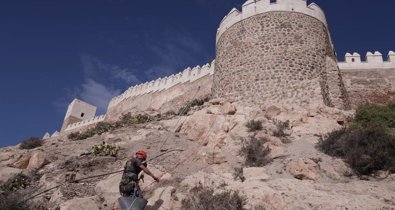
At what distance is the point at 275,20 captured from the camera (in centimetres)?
1575

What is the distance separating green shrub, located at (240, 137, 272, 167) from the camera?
10184 mm

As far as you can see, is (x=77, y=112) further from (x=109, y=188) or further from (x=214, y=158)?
(x=109, y=188)

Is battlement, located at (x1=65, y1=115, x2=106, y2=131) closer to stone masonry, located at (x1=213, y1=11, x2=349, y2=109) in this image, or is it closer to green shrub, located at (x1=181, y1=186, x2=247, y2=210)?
stone masonry, located at (x1=213, y1=11, x2=349, y2=109)

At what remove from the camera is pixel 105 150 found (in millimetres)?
11852

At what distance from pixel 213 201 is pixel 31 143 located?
425 inches

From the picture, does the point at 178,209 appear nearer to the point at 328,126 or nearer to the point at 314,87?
the point at 328,126

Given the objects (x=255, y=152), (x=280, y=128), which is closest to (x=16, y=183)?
(x=255, y=152)

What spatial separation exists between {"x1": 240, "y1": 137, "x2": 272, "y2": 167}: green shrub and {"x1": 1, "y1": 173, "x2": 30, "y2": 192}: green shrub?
592 cm

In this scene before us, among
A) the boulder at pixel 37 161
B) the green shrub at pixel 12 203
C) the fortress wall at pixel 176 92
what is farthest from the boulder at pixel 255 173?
the fortress wall at pixel 176 92

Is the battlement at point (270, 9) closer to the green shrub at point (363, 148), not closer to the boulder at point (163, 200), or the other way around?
the green shrub at point (363, 148)

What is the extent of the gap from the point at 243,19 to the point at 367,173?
361 inches

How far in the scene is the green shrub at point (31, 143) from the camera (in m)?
15.9

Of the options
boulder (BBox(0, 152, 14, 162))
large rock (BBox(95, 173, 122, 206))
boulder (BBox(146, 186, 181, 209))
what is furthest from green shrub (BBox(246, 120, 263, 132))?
boulder (BBox(0, 152, 14, 162))

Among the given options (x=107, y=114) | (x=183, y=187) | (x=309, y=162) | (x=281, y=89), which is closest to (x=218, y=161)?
(x=183, y=187)
